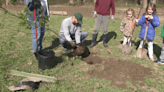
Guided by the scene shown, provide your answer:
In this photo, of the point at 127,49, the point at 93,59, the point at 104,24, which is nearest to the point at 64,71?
the point at 93,59

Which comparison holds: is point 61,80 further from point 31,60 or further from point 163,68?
point 163,68

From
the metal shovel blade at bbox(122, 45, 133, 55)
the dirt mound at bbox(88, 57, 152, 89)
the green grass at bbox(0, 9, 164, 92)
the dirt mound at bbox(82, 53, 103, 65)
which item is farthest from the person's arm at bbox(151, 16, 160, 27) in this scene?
the dirt mound at bbox(82, 53, 103, 65)

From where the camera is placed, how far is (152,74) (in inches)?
143

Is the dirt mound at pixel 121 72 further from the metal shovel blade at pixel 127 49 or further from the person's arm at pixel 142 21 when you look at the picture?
the person's arm at pixel 142 21

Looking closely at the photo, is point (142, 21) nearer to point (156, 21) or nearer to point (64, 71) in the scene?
point (156, 21)

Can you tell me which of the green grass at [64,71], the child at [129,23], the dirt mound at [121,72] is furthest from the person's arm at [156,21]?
the dirt mound at [121,72]

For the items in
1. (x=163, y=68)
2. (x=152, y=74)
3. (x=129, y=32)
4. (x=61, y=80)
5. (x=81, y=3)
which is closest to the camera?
(x=61, y=80)

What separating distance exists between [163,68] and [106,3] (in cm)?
290

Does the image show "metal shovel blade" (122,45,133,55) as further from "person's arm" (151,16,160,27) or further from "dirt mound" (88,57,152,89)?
"person's arm" (151,16,160,27)

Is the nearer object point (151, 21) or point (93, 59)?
point (151, 21)

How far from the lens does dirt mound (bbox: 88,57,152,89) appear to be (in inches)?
132

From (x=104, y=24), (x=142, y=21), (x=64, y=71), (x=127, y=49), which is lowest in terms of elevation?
(x=64, y=71)

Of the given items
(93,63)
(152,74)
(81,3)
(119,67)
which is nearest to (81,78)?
(93,63)

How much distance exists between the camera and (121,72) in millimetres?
3629
